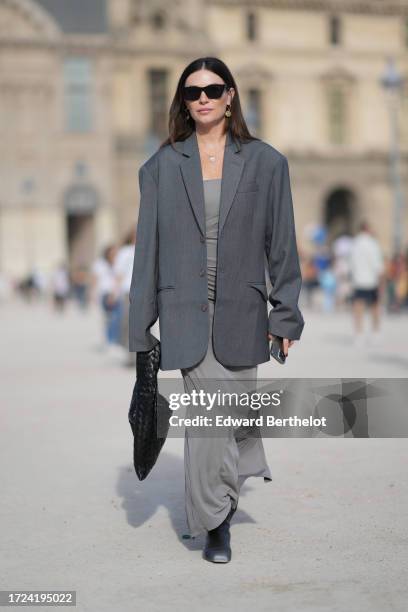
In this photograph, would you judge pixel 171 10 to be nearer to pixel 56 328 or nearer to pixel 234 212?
pixel 56 328

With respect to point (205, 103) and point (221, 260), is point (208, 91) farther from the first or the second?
point (221, 260)

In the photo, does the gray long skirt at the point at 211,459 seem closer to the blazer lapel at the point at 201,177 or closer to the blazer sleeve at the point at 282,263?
the blazer sleeve at the point at 282,263

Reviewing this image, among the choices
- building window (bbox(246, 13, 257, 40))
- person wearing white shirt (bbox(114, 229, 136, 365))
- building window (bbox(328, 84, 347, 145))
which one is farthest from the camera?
building window (bbox(328, 84, 347, 145))

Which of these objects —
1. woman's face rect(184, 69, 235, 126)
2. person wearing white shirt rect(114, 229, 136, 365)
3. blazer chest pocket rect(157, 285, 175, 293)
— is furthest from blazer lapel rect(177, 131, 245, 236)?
person wearing white shirt rect(114, 229, 136, 365)

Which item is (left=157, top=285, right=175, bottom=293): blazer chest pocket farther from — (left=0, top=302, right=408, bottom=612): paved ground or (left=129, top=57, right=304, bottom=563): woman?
(left=0, top=302, right=408, bottom=612): paved ground

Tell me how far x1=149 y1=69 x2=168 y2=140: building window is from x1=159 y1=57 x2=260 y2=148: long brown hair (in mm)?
44374

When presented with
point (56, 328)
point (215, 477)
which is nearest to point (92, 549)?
point (215, 477)

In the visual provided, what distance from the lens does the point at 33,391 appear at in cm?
1295

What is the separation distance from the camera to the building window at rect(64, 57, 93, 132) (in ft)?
152

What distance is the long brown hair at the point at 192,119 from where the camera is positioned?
221 inches

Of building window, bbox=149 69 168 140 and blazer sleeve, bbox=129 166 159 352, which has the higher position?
blazer sleeve, bbox=129 166 159 352

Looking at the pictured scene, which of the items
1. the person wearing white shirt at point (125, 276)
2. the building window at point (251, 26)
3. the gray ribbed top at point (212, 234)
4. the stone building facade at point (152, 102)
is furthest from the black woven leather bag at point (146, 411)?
the building window at point (251, 26)

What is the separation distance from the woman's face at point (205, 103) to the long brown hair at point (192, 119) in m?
0.03

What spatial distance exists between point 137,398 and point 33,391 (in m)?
7.54
